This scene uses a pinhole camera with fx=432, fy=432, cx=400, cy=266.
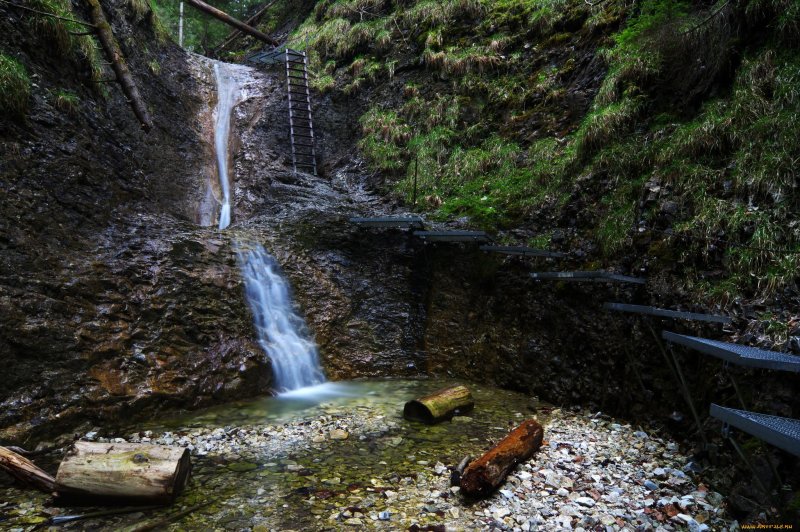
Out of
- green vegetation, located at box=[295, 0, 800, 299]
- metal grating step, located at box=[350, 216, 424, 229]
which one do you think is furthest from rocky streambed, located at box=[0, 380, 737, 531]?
metal grating step, located at box=[350, 216, 424, 229]

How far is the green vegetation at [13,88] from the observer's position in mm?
6461

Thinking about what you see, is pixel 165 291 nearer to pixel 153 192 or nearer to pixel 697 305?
pixel 153 192

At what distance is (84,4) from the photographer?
32.4 ft

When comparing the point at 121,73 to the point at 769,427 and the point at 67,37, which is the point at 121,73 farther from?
the point at 769,427

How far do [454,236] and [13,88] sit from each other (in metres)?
7.23

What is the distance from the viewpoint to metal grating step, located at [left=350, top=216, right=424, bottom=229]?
8062mm

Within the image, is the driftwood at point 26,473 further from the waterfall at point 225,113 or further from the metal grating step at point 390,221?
the waterfall at point 225,113

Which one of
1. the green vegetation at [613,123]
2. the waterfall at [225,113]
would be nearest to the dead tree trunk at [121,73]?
the waterfall at [225,113]

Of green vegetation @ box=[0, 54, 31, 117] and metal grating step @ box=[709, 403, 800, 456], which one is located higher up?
green vegetation @ box=[0, 54, 31, 117]

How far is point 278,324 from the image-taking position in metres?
7.72

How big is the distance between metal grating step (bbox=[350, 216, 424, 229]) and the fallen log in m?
4.28

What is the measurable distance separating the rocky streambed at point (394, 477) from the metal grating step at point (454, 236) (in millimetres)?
2867

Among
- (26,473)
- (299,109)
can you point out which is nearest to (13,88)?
(26,473)

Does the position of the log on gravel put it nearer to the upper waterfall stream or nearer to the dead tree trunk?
the dead tree trunk
